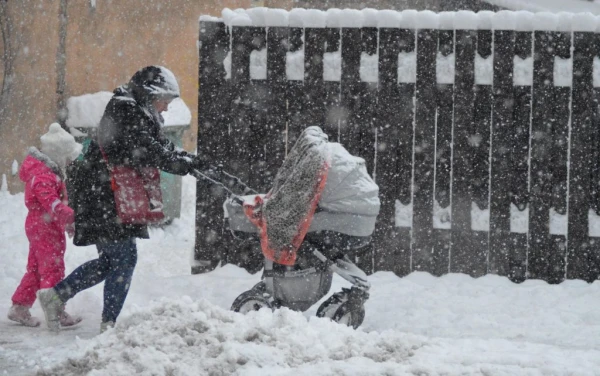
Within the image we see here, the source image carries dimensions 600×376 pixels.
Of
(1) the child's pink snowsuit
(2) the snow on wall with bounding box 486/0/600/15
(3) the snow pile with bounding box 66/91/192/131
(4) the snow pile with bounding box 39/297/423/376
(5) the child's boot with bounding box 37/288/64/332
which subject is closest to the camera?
(4) the snow pile with bounding box 39/297/423/376

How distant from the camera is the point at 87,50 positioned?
11.9 m

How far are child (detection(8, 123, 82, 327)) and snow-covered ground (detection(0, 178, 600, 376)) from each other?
7.2 inches

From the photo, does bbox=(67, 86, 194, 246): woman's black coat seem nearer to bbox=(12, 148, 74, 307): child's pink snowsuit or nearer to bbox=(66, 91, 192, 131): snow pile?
bbox=(12, 148, 74, 307): child's pink snowsuit

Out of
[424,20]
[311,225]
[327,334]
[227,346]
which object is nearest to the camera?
[227,346]

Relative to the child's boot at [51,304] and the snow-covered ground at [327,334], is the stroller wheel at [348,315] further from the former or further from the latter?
the child's boot at [51,304]

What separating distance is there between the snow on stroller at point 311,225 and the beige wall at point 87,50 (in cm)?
584

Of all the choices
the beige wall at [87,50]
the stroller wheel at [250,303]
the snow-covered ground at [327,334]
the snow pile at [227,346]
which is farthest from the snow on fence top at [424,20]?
the beige wall at [87,50]

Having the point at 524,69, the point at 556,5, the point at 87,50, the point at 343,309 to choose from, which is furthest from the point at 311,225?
the point at 556,5

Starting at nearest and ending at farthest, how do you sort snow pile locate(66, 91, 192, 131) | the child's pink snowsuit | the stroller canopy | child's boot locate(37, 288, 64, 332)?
1. the stroller canopy
2. child's boot locate(37, 288, 64, 332)
3. the child's pink snowsuit
4. snow pile locate(66, 91, 192, 131)

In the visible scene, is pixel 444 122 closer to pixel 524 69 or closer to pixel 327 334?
pixel 524 69

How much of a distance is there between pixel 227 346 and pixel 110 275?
162cm

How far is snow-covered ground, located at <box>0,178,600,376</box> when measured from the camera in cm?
484

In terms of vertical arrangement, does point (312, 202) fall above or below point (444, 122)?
below

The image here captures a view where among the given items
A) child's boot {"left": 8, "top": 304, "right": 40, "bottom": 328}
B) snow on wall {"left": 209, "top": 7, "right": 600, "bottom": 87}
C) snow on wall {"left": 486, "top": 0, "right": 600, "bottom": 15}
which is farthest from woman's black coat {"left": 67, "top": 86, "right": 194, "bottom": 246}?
snow on wall {"left": 486, "top": 0, "right": 600, "bottom": 15}
